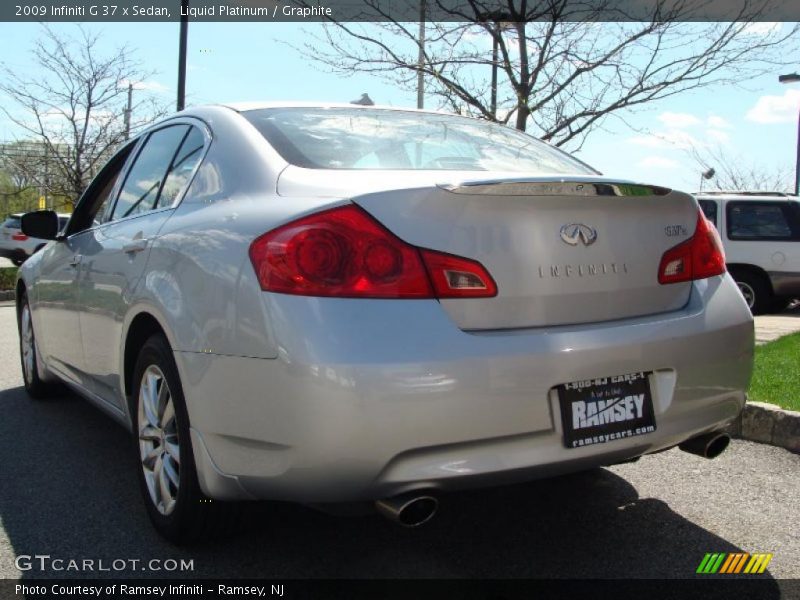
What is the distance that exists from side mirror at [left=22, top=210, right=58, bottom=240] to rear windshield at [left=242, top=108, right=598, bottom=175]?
207 cm

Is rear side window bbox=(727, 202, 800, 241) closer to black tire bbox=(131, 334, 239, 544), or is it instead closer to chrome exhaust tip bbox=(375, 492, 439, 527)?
black tire bbox=(131, 334, 239, 544)

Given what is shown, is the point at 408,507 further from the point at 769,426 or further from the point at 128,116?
the point at 128,116

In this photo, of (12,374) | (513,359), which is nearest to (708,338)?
(513,359)

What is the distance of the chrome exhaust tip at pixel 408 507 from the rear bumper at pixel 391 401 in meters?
0.04

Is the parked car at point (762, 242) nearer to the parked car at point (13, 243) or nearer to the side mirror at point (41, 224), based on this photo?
the side mirror at point (41, 224)

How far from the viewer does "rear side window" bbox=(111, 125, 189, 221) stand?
365 cm

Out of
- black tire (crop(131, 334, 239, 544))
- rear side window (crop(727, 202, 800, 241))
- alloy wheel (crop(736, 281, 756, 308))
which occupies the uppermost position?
rear side window (crop(727, 202, 800, 241))

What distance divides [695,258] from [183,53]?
486 inches

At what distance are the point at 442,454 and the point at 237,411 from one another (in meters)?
0.63

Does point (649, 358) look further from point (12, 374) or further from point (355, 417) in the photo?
point (12, 374)

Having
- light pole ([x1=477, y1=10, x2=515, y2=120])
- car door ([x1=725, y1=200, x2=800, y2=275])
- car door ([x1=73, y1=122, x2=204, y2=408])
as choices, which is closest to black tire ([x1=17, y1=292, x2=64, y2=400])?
car door ([x1=73, y1=122, x2=204, y2=408])

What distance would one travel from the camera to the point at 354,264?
2.38 meters

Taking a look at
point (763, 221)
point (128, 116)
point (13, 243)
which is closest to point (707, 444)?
point (763, 221)

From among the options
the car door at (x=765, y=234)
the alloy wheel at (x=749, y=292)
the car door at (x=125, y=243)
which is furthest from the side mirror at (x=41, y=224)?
the alloy wheel at (x=749, y=292)
